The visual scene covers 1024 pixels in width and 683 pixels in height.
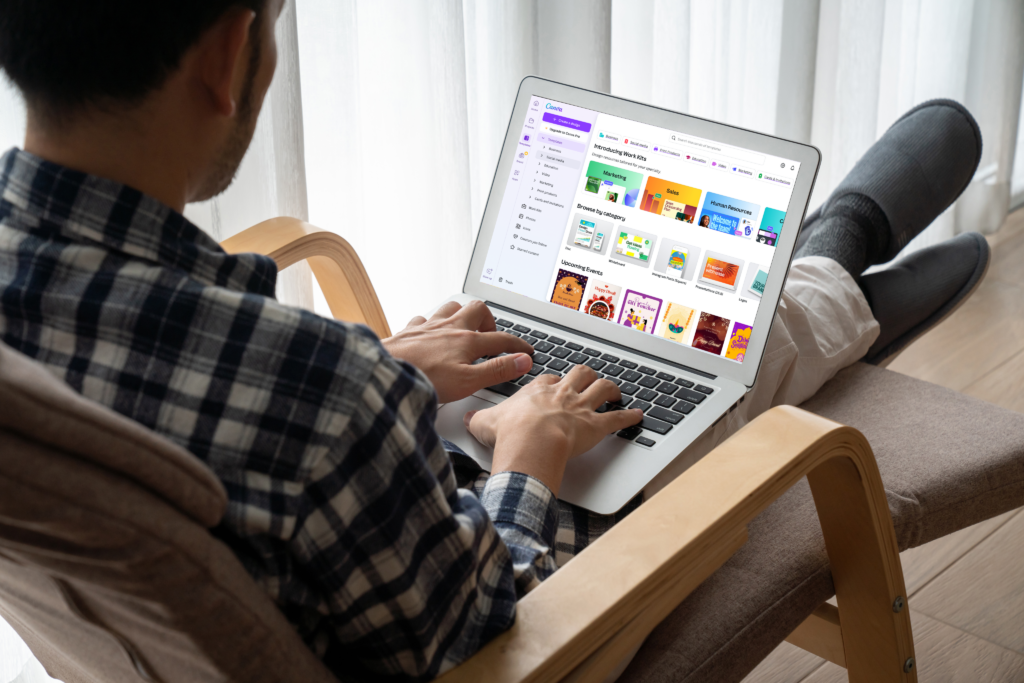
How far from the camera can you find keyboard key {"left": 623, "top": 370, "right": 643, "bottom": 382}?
1.07 metres

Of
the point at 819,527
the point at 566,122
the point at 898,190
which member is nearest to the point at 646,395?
the point at 819,527

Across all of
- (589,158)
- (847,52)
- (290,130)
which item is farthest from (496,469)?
(847,52)

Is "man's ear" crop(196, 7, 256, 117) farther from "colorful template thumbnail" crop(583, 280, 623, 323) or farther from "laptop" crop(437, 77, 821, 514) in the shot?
"colorful template thumbnail" crop(583, 280, 623, 323)

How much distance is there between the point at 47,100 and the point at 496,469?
A: 0.46 meters

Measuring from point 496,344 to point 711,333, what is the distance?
0.85 ft

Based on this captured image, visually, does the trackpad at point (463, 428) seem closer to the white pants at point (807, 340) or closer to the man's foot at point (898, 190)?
the white pants at point (807, 340)

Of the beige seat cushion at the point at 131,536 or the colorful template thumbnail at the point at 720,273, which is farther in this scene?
the colorful template thumbnail at the point at 720,273

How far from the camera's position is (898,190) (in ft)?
5.06

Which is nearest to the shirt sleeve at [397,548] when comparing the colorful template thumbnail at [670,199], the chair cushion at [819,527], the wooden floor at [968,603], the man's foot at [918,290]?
the chair cushion at [819,527]

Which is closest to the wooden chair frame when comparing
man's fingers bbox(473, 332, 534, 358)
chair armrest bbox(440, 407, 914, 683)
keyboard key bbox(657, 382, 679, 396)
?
chair armrest bbox(440, 407, 914, 683)

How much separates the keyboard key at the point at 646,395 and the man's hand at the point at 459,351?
0.44ft

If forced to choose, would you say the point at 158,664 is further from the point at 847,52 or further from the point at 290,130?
the point at 847,52

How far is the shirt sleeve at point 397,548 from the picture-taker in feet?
1.75

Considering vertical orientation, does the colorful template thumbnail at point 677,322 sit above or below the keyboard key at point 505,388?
above
